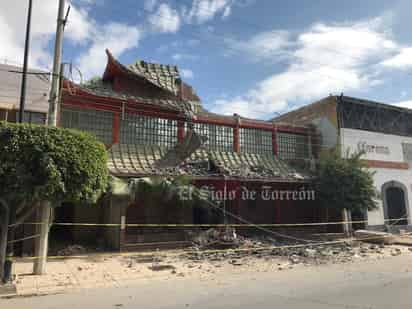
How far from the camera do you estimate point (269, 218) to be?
17984mm

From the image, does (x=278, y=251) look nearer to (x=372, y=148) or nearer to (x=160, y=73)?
(x=160, y=73)

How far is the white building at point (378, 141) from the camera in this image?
19625 millimetres

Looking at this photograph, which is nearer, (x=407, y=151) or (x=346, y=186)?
(x=346, y=186)

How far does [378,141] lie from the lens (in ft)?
67.7

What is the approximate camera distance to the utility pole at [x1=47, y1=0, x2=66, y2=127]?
29.9ft

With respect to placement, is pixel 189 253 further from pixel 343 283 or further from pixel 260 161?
pixel 260 161

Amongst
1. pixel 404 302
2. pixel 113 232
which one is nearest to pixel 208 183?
pixel 113 232

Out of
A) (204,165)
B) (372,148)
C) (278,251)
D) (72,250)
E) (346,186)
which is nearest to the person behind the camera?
(72,250)

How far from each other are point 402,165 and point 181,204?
15479 mm

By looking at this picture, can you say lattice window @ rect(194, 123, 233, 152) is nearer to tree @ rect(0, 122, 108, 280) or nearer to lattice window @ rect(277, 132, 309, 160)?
lattice window @ rect(277, 132, 309, 160)

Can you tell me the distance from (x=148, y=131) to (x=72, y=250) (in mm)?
6390

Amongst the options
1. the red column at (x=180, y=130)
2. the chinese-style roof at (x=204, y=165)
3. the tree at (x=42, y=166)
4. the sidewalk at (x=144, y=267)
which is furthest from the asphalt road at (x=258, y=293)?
the red column at (x=180, y=130)

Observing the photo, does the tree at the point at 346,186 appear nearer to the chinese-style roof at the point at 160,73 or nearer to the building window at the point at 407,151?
the building window at the point at 407,151

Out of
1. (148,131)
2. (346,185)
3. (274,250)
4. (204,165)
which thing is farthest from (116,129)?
(346,185)
